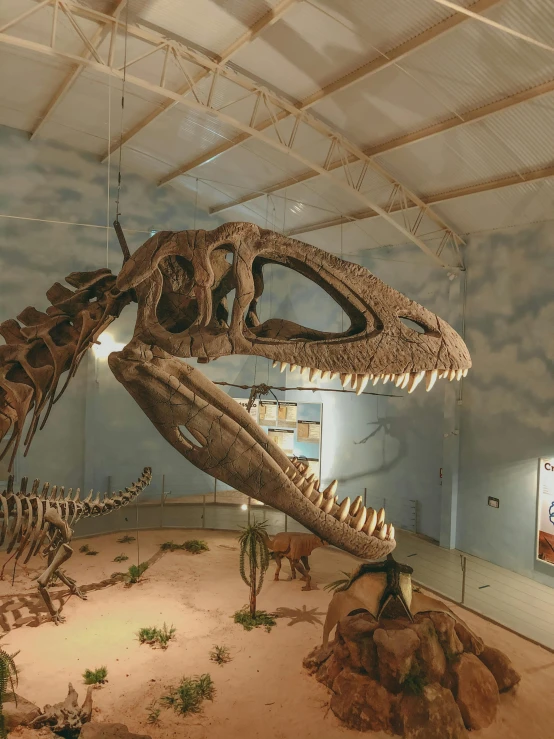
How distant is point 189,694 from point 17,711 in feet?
5.22

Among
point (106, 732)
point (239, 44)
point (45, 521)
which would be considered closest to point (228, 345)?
point (106, 732)

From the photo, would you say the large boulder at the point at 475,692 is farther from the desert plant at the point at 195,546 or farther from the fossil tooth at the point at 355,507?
the desert plant at the point at 195,546

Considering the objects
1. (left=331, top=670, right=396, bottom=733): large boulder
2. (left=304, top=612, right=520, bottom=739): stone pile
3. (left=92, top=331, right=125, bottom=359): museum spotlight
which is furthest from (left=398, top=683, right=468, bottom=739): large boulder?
(left=92, top=331, right=125, bottom=359): museum spotlight

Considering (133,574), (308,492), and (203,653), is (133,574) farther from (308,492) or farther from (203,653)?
(308,492)

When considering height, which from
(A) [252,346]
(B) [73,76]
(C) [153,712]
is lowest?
(C) [153,712]

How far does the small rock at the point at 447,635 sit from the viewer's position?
5504 millimetres

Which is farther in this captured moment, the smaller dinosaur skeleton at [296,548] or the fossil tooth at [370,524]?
the smaller dinosaur skeleton at [296,548]

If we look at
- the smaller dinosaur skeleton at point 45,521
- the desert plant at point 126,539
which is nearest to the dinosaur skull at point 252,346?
the smaller dinosaur skeleton at point 45,521

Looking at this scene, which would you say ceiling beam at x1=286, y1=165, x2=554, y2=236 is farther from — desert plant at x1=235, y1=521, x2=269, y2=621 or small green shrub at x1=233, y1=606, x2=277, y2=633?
small green shrub at x1=233, y1=606, x2=277, y2=633

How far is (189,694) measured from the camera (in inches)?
219

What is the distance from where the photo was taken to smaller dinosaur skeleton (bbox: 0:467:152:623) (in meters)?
6.32

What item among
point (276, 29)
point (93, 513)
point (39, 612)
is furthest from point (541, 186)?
point (39, 612)

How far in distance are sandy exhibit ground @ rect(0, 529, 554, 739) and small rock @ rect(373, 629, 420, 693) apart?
1.93 ft

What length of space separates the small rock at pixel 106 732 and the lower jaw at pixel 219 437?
108 inches
